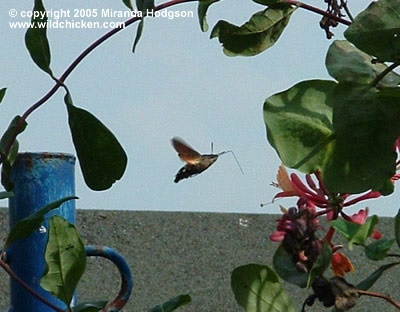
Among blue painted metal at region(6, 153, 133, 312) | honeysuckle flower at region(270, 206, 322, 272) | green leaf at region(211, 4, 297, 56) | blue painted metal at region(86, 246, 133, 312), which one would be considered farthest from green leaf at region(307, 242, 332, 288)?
blue painted metal at region(6, 153, 133, 312)

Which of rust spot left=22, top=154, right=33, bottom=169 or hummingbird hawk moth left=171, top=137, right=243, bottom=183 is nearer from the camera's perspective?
hummingbird hawk moth left=171, top=137, right=243, bottom=183

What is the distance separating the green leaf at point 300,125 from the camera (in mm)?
324

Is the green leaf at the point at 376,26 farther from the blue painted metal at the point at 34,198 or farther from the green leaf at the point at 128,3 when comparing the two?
the blue painted metal at the point at 34,198

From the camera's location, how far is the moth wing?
38 centimetres

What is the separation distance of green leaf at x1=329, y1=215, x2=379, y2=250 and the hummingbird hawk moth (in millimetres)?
78

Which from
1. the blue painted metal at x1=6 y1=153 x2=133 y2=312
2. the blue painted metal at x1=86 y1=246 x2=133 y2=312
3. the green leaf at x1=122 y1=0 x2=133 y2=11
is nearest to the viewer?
the green leaf at x1=122 y1=0 x2=133 y2=11

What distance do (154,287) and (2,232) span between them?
40cm

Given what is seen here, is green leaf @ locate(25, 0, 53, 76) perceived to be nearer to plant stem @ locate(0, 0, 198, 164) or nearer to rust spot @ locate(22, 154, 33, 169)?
plant stem @ locate(0, 0, 198, 164)

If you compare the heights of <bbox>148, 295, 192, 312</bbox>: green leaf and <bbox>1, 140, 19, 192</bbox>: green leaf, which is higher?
<bbox>1, 140, 19, 192</bbox>: green leaf

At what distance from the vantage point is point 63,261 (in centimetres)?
36

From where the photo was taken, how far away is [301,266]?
1.00ft

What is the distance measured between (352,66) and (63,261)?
0.42ft

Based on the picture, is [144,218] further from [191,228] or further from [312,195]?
[312,195]

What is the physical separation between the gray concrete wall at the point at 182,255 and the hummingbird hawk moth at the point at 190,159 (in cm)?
162
